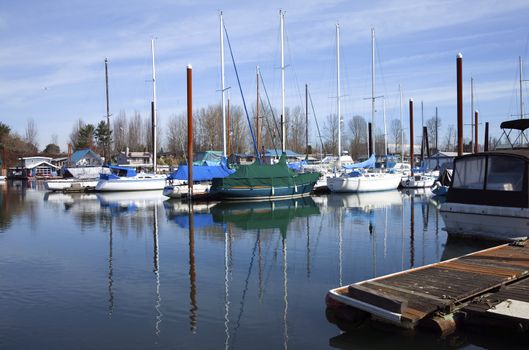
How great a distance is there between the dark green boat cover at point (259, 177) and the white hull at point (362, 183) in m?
5.83

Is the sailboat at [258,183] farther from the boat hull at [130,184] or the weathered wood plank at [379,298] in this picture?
the weathered wood plank at [379,298]

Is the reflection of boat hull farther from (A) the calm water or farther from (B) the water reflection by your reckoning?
(A) the calm water

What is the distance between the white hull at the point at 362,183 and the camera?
43.1 meters

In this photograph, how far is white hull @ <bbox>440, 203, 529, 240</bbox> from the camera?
50.1 feet

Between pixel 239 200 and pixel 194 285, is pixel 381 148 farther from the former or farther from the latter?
pixel 194 285

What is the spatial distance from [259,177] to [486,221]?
20.9 meters

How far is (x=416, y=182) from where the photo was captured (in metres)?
49.6

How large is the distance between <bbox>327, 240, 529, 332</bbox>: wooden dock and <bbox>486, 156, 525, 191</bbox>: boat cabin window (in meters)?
5.05

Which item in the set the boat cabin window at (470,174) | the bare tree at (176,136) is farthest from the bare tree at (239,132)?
the boat cabin window at (470,174)

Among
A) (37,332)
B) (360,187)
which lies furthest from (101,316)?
(360,187)

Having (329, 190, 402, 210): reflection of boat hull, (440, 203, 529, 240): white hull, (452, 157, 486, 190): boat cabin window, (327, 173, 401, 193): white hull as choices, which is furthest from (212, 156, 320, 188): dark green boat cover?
(452, 157, 486, 190): boat cabin window

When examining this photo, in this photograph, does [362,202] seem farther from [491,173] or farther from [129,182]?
[129,182]

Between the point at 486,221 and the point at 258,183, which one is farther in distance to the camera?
the point at 258,183

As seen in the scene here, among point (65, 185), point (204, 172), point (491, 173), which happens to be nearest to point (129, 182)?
point (65, 185)
